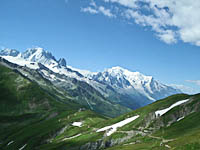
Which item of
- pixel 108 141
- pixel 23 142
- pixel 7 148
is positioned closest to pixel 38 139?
pixel 23 142

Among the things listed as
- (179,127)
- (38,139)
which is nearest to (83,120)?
(38,139)

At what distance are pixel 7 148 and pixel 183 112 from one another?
442 feet

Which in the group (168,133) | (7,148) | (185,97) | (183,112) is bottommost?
(7,148)

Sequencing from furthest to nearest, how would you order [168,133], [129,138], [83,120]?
[83,120] → [129,138] → [168,133]

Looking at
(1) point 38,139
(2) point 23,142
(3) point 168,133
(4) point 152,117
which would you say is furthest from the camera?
(2) point 23,142

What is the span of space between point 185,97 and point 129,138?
4739 cm

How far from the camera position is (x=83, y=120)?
185000mm

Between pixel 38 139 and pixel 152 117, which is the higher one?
pixel 152 117

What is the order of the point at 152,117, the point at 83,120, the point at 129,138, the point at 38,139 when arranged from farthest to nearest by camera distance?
the point at 83,120 < the point at 38,139 < the point at 152,117 < the point at 129,138

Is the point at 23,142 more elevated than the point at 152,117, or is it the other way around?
the point at 152,117

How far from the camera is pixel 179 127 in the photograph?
3568 inches

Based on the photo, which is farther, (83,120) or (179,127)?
(83,120)

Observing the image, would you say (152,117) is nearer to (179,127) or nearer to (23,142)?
(179,127)

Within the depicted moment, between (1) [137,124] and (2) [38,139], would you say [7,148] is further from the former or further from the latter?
(1) [137,124]
